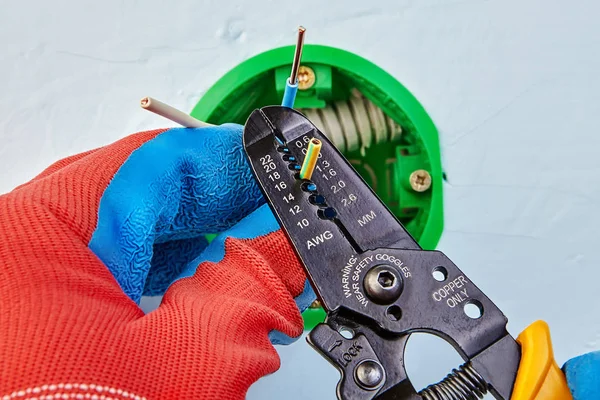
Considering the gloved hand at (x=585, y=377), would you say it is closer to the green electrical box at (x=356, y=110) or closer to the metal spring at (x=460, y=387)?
the metal spring at (x=460, y=387)

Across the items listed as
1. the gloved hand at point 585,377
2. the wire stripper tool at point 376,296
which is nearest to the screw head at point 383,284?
the wire stripper tool at point 376,296

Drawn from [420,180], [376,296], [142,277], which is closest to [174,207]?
[142,277]

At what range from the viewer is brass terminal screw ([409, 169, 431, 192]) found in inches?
22.2

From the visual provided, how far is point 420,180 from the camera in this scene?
567 millimetres

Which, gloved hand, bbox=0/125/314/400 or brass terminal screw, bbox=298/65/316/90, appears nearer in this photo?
gloved hand, bbox=0/125/314/400

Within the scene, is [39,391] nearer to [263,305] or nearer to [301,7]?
[263,305]

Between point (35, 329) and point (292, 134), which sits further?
point (292, 134)

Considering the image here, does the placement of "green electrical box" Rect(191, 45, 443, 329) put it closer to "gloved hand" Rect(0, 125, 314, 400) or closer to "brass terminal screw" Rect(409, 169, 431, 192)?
"brass terminal screw" Rect(409, 169, 431, 192)

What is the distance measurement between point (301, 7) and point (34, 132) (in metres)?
0.29

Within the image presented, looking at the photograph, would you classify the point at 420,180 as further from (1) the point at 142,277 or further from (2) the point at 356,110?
(1) the point at 142,277

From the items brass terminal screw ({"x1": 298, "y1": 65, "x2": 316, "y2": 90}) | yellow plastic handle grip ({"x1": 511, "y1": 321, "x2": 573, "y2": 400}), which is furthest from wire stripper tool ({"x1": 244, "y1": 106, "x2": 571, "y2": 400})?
brass terminal screw ({"x1": 298, "y1": 65, "x2": 316, "y2": 90})

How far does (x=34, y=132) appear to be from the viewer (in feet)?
1.87

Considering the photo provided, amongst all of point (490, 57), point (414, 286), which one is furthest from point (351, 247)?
point (490, 57)

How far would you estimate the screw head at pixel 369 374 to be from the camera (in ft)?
1.09
